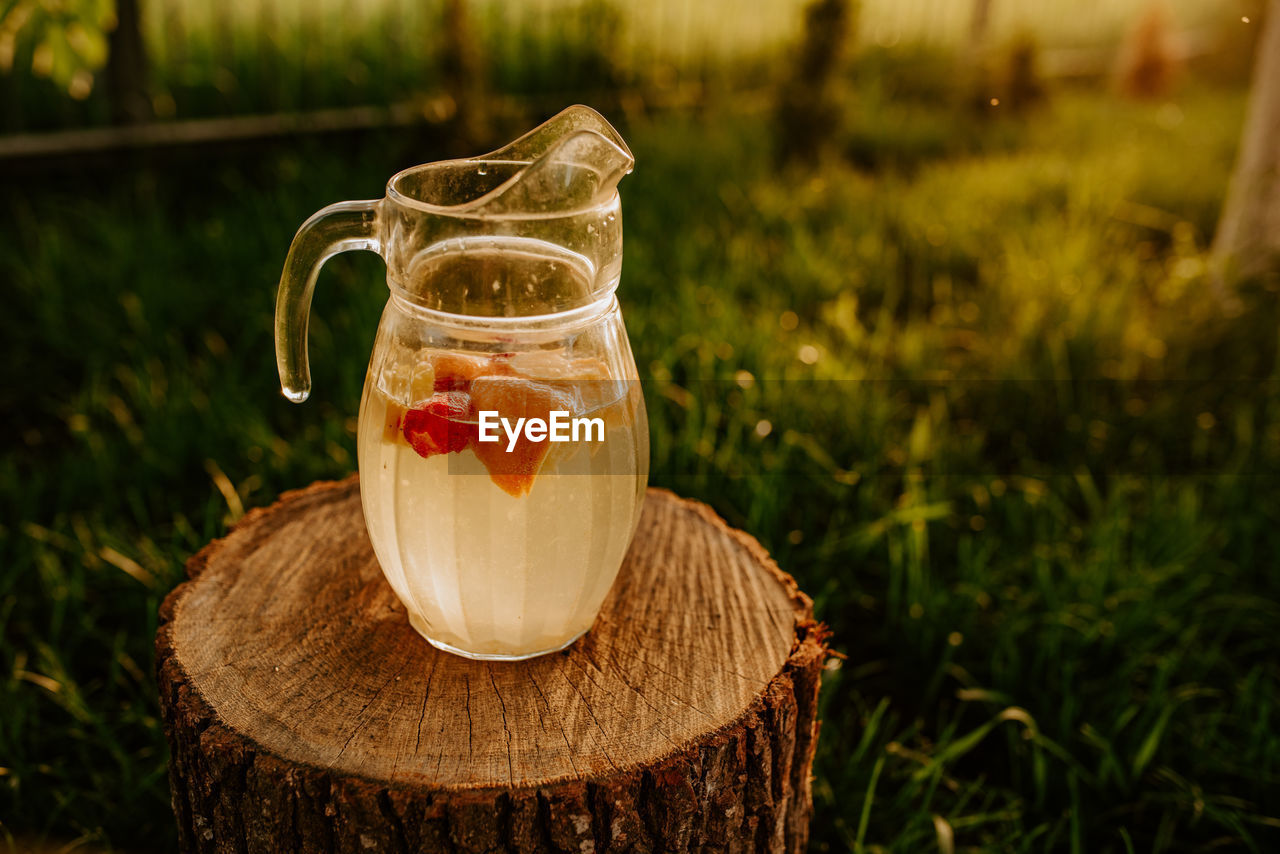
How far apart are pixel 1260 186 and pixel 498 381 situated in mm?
3098

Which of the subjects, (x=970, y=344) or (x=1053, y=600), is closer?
(x=1053, y=600)

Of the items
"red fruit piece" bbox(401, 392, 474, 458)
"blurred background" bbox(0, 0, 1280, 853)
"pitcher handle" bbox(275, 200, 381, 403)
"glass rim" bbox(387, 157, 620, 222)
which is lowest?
"blurred background" bbox(0, 0, 1280, 853)

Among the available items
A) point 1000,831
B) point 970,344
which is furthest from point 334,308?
point 1000,831

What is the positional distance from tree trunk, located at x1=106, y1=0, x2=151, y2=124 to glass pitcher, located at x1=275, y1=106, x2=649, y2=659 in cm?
356

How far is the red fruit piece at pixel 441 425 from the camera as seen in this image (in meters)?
1.16

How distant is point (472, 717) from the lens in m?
1.23

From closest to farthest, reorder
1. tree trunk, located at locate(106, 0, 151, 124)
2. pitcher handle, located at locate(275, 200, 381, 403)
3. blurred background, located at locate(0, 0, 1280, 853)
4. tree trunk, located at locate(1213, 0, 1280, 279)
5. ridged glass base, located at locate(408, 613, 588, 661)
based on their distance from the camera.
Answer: pitcher handle, located at locate(275, 200, 381, 403) < ridged glass base, located at locate(408, 613, 588, 661) < blurred background, located at locate(0, 0, 1280, 853) < tree trunk, located at locate(1213, 0, 1280, 279) < tree trunk, located at locate(106, 0, 151, 124)

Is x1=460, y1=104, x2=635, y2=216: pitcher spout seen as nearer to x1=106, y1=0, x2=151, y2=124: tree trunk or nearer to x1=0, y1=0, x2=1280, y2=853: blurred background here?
x1=0, y1=0, x2=1280, y2=853: blurred background

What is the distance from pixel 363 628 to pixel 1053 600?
144cm

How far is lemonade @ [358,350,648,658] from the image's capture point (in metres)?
1.17

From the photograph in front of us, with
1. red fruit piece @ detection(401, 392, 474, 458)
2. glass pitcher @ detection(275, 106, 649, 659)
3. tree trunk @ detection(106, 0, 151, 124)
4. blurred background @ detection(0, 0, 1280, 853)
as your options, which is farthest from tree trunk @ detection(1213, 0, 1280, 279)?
tree trunk @ detection(106, 0, 151, 124)

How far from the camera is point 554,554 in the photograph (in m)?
1.22

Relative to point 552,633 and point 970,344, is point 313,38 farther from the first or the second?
point 552,633

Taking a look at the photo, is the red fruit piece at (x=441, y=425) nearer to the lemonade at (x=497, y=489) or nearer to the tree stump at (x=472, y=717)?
the lemonade at (x=497, y=489)
